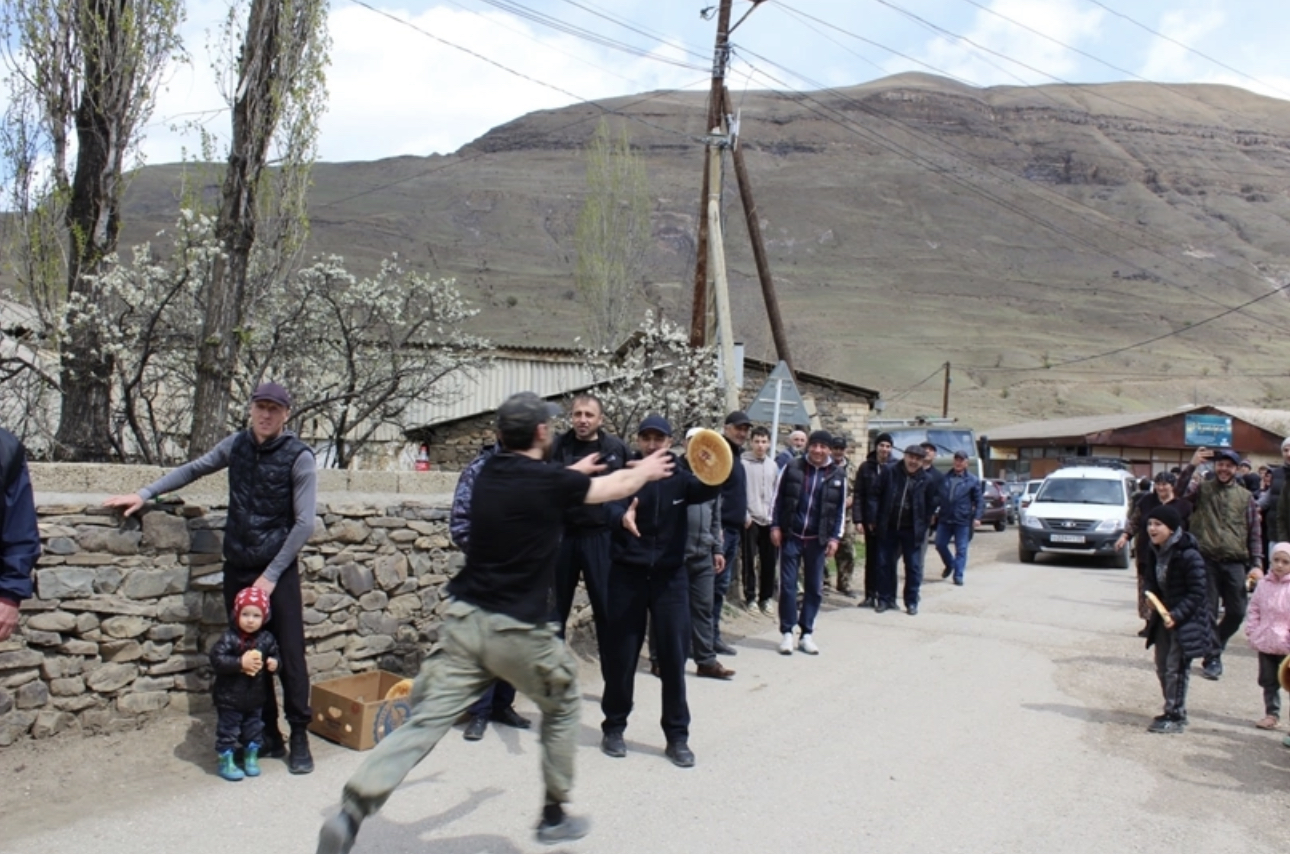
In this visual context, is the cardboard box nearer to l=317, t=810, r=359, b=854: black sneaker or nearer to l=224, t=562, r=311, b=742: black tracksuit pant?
l=224, t=562, r=311, b=742: black tracksuit pant

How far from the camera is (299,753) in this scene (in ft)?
18.1

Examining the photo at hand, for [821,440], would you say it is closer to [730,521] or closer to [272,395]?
[730,521]

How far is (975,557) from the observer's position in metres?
21.1

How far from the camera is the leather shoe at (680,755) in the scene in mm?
5809

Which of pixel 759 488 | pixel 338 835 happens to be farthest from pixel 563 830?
pixel 759 488

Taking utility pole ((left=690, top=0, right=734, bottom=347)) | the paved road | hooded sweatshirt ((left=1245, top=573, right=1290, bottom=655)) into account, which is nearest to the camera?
the paved road

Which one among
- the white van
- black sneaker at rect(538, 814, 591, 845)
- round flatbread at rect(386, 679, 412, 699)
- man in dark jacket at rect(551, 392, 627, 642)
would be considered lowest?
the white van

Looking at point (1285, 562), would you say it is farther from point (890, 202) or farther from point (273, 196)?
point (890, 202)

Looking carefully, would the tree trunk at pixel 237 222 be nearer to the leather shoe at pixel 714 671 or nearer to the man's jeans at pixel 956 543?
the leather shoe at pixel 714 671

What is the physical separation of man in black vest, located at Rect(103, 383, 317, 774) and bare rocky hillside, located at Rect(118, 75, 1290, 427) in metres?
39.8

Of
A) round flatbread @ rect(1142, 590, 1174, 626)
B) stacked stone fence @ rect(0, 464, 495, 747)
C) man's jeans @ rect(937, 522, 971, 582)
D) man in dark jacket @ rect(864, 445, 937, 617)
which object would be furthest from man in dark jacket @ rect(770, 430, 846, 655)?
man's jeans @ rect(937, 522, 971, 582)

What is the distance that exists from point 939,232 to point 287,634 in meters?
132

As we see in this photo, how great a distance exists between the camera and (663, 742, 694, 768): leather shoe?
19.1 feet

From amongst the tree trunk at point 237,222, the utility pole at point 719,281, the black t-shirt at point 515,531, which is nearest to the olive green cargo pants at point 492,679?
the black t-shirt at point 515,531
